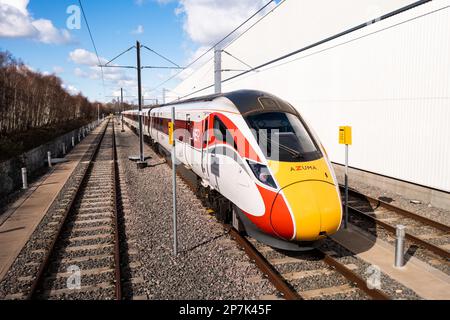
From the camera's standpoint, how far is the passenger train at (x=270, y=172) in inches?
237

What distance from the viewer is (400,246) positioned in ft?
21.4

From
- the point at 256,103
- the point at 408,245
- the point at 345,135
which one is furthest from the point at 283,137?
the point at 408,245

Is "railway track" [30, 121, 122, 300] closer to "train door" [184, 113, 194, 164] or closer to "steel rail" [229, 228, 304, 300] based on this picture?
"steel rail" [229, 228, 304, 300]

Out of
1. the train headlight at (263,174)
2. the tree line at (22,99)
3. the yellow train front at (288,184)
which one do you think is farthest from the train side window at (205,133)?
the tree line at (22,99)

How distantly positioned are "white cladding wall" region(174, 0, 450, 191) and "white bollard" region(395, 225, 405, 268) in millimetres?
4905

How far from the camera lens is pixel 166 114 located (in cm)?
1769

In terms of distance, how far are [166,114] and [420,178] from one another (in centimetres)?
1144

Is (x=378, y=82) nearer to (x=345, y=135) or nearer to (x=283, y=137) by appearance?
(x=345, y=135)

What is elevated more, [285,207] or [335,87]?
[335,87]

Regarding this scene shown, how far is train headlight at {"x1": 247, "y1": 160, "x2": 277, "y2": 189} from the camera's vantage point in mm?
6234

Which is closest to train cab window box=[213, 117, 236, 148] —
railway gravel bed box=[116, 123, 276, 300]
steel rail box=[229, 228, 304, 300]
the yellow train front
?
the yellow train front

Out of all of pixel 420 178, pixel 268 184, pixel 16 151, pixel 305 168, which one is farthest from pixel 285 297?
pixel 16 151
